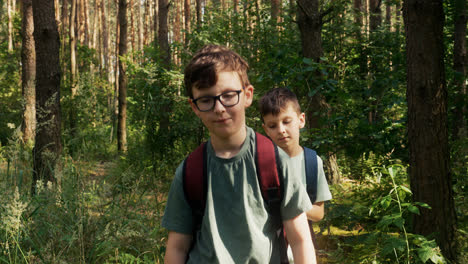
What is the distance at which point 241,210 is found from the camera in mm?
1403

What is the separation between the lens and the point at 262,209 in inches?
56.1

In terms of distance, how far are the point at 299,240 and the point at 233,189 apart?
0.93ft

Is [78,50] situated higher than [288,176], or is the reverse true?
[78,50]

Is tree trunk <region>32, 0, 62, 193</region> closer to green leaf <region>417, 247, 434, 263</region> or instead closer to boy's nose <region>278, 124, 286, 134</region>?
boy's nose <region>278, 124, 286, 134</region>

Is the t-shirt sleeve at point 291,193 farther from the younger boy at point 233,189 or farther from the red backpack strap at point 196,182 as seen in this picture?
the red backpack strap at point 196,182

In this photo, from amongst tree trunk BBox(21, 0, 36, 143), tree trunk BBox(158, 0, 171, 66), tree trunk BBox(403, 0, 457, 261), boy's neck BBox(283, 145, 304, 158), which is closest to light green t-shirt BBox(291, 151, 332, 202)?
boy's neck BBox(283, 145, 304, 158)

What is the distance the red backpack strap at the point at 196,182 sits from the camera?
145cm

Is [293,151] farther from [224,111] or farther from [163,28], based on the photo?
[163,28]

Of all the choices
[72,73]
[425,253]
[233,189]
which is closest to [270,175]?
[233,189]

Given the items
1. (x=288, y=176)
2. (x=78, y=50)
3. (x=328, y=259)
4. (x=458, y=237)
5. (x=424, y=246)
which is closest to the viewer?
(x=288, y=176)

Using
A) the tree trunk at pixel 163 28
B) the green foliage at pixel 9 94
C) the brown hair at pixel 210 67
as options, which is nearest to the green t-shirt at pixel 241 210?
the brown hair at pixel 210 67

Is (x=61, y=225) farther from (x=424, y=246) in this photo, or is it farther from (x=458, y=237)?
(x=458, y=237)

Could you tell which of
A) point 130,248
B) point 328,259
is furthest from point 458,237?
point 130,248

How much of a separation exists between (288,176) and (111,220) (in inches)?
107
